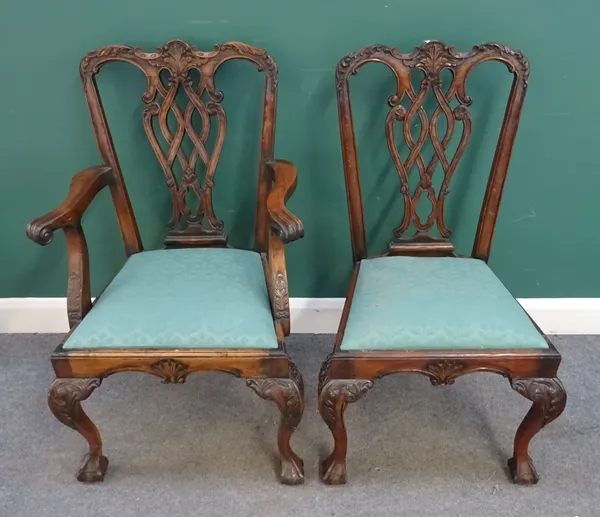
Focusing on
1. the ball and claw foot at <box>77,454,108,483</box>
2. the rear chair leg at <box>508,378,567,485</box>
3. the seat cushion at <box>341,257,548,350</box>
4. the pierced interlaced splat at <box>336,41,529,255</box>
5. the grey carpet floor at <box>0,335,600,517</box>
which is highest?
the pierced interlaced splat at <box>336,41,529,255</box>

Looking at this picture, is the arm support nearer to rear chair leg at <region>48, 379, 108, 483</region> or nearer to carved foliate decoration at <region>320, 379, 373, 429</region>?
rear chair leg at <region>48, 379, 108, 483</region>

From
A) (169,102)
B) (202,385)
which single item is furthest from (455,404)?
(169,102)

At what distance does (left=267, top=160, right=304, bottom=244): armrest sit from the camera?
123 centimetres

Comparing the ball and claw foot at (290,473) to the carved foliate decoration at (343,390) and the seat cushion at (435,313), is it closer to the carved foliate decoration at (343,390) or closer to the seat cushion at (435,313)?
the carved foliate decoration at (343,390)

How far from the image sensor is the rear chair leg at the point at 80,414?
1331 mm

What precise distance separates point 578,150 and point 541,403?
→ 800 mm

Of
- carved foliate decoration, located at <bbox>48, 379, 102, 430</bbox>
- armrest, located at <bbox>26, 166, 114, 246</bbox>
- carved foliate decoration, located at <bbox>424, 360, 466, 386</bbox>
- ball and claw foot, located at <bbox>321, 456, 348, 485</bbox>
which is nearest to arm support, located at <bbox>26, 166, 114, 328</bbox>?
armrest, located at <bbox>26, 166, 114, 246</bbox>

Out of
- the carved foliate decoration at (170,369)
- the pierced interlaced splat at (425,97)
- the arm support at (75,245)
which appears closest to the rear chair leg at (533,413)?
the pierced interlaced splat at (425,97)

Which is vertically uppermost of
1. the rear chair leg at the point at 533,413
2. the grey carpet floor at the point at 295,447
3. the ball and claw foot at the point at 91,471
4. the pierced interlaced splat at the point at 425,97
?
the pierced interlaced splat at the point at 425,97

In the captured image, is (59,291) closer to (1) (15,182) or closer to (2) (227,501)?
(1) (15,182)

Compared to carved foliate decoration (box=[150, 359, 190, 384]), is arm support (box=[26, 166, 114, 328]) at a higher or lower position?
higher

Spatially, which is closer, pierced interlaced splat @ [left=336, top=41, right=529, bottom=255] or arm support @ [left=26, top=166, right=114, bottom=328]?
arm support @ [left=26, top=166, right=114, bottom=328]

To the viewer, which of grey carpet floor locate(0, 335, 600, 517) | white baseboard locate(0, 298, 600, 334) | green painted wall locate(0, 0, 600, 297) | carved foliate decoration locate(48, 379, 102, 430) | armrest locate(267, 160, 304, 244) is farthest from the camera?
white baseboard locate(0, 298, 600, 334)

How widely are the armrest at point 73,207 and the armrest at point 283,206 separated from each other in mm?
437
